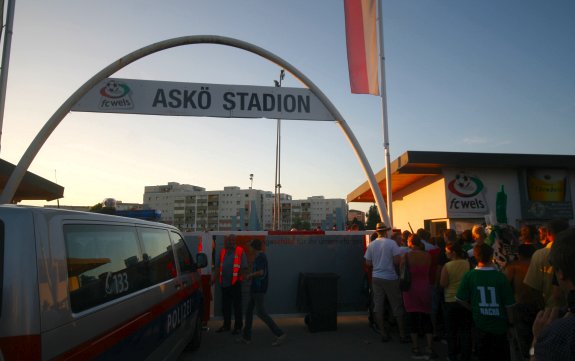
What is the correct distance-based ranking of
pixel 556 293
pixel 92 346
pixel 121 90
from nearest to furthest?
1. pixel 92 346
2. pixel 556 293
3. pixel 121 90

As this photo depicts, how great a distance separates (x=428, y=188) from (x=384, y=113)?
6745 mm

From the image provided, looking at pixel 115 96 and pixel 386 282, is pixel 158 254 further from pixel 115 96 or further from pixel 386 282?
pixel 115 96

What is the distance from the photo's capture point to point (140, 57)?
10867mm

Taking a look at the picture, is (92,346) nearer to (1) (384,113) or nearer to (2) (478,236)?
(2) (478,236)

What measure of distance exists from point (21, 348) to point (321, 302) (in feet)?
22.1

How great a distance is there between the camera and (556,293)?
3398 mm

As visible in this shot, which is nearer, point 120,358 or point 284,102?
point 120,358

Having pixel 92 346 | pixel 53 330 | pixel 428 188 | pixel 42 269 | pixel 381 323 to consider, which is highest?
pixel 428 188

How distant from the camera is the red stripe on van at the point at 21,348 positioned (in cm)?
209

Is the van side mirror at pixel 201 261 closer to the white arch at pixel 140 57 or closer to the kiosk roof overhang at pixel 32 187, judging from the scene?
the white arch at pixel 140 57

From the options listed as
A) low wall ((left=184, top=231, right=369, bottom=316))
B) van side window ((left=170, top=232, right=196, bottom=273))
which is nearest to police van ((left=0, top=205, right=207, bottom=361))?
van side window ((left=170, top=232, right=196, bottom=273))

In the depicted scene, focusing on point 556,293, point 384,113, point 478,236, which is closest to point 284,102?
point 384,113

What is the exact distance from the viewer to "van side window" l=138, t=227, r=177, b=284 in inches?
165

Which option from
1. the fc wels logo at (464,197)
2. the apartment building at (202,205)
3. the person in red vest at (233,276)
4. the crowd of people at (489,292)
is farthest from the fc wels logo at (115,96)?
the apartment building at (202,205)
